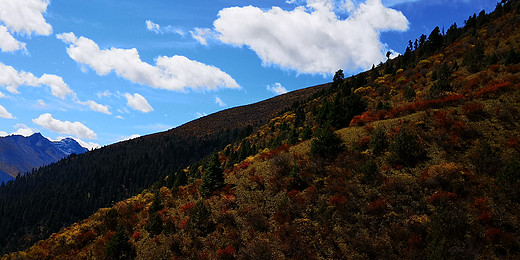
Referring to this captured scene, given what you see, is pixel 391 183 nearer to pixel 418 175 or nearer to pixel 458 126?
pixel 418 175

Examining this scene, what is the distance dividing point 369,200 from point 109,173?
164010 mm

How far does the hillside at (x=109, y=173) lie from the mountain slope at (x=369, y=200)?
2638 inches

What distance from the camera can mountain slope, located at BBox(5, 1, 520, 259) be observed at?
445 inches

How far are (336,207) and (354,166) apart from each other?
167 inches

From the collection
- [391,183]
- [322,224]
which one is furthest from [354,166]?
[322,224]

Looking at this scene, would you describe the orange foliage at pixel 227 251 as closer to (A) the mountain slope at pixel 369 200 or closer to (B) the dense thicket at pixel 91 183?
(A) the mountain slope at pixel 369 200

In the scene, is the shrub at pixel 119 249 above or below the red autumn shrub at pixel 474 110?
below

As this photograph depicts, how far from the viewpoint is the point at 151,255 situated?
55.2ft

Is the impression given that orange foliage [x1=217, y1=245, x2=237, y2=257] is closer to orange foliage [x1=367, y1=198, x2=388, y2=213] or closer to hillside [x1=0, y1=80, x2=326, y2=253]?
orange foliage [x1=367, y1=198, x2=388, y2=213]

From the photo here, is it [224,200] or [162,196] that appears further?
[162,196]

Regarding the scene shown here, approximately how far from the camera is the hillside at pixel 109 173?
401 ft

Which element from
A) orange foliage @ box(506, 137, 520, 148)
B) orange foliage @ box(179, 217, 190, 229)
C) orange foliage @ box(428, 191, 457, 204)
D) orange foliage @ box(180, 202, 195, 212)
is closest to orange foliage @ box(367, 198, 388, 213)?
orange foliage @ box(428, 191, 457, 204)

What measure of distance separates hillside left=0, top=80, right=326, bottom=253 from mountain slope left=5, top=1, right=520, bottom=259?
2638 inches

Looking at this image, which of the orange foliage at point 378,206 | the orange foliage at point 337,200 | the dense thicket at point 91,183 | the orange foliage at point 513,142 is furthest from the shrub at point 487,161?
the dense thicket at point 91,183
